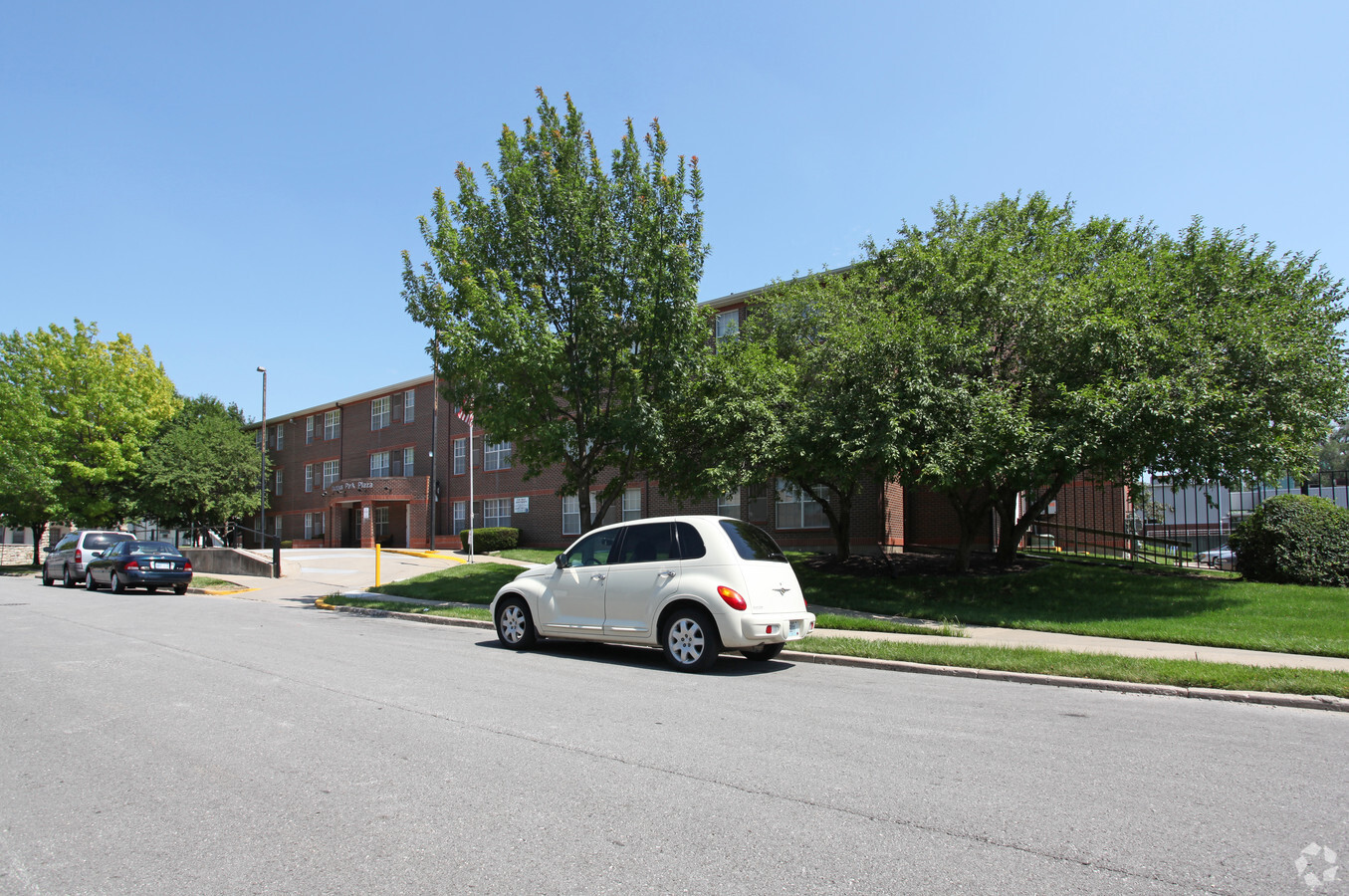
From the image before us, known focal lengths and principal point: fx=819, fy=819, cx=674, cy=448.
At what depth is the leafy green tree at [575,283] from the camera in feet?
54.8

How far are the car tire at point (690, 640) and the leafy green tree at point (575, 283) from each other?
7.58 meters

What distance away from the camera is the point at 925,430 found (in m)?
15.0

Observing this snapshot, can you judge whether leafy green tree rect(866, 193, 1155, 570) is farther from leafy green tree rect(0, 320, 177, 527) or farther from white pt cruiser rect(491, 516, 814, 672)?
leafy green tree rect(0, 320, 177, 527)

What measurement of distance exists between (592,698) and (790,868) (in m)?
4.18

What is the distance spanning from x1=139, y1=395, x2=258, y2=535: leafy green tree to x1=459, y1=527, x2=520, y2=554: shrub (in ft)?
52.4

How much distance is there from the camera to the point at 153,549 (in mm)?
21891

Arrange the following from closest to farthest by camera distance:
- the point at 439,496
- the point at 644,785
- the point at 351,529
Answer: the point at 644,785 → the point at 439,496 → the point at 351,529

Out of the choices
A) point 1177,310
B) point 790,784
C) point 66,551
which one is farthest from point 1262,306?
point 66,551

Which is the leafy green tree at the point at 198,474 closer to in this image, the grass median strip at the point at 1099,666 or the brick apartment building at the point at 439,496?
the brick apartment building at the point at 439,496

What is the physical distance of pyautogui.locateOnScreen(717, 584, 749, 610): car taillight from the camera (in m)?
8.95

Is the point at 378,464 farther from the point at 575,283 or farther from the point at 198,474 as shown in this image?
the point at 575,283

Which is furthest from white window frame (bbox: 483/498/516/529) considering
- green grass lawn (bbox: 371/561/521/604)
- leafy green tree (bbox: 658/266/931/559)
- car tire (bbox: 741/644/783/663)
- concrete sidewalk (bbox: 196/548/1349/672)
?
car tire (bbox: 741/644/783/663)

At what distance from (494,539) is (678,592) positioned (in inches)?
1024

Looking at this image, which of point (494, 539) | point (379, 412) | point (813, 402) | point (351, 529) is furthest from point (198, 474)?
point (813, 402)
